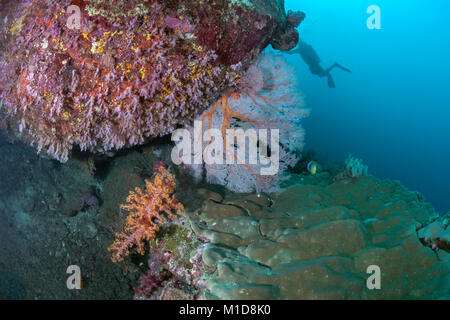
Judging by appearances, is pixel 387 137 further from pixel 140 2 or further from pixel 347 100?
pixel 140 2

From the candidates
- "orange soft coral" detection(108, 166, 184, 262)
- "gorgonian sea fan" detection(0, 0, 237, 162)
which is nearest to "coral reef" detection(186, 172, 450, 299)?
"orange soft coral" detection(108, 166, 184, 262)

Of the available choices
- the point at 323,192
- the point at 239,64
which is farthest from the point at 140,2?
the point at 323,192

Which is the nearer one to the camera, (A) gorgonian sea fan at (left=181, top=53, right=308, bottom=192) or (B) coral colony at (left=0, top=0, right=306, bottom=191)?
(B) coral colony at (left=0, top=0, right=306, bottom=191)

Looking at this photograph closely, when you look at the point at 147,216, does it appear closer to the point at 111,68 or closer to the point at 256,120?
the point at 111,68

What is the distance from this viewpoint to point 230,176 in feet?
13.0

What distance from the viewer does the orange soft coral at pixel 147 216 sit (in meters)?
3.52

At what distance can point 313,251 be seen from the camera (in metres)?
2.91

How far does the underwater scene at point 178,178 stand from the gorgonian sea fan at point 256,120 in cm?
2

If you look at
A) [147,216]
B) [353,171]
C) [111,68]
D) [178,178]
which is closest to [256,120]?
[178,178]

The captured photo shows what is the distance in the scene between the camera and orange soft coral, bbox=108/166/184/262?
352 cm

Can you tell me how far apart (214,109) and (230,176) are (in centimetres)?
116

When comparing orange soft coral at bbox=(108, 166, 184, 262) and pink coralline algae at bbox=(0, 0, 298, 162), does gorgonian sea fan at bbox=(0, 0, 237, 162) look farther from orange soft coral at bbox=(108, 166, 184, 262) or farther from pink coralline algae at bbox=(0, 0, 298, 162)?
orange soft coral at bbox=(108, 166, 184, 262)

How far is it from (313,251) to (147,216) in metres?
2.45

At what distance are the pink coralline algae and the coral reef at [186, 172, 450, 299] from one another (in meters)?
1.89
